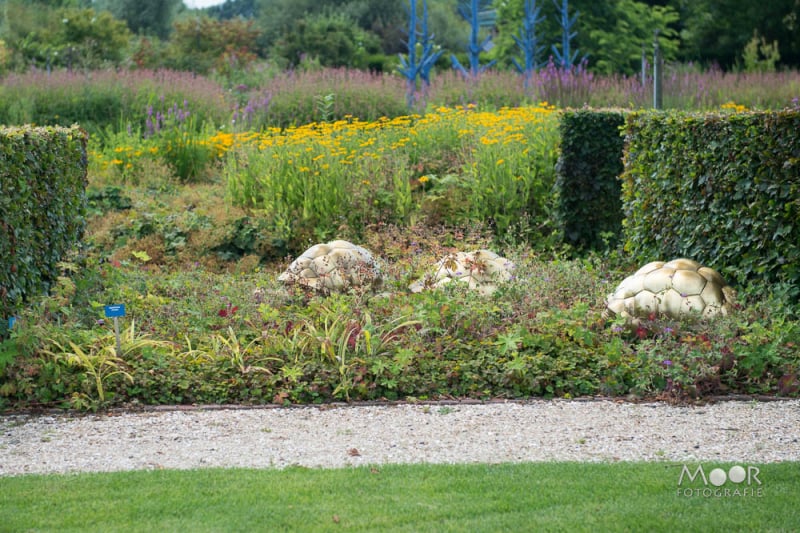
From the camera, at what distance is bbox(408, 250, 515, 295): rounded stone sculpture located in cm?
741

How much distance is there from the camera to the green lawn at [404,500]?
3.58 metres

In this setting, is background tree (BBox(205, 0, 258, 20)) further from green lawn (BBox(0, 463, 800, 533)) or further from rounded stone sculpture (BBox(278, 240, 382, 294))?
green lawn (BBox(0, 463, 800, 533))

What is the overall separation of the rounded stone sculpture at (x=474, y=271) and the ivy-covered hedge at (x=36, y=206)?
9.25 feet

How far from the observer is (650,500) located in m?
3.78

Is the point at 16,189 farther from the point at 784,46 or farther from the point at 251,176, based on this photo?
the point at 784,46

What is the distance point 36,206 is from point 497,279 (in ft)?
11.5

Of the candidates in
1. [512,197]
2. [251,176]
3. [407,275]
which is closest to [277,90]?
[251,176]

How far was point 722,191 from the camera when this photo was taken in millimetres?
7062

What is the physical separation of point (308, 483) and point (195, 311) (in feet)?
9.83

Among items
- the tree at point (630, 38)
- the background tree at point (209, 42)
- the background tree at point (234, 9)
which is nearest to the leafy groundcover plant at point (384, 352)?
the tree at point (630, 38)

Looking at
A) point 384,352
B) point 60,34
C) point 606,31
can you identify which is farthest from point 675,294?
point 60,34

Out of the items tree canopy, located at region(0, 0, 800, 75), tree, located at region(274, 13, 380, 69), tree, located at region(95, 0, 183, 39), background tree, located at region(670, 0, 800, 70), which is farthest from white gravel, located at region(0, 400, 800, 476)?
tree, located at region(95, 0, 183, 39)

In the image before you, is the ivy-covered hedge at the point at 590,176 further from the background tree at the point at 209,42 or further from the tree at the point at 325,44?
the background tree at the point at 209,42

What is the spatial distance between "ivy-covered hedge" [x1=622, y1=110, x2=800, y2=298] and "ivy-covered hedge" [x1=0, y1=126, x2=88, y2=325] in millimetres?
4811
